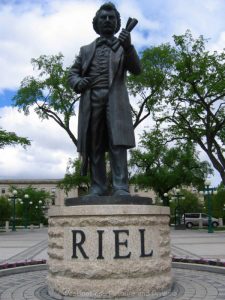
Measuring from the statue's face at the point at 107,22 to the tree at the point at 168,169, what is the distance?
33.7 meters

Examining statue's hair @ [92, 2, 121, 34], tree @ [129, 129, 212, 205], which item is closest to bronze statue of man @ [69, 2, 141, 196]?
statue's hair @ [92, 2, 121, 34]

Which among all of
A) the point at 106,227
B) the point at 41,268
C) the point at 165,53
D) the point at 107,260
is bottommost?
the point at 41,268

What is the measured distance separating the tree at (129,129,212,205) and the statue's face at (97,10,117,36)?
33684 mm

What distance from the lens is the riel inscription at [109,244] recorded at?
19.3ft

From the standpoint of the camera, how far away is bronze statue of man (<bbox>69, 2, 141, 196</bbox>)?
6.68 m

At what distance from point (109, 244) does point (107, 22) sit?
3.54m

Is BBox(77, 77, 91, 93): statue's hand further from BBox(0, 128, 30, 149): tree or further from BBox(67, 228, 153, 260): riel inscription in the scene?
BBox(0, 128, 30, 149): tree

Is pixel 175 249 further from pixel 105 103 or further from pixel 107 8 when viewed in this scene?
pixel 107 8

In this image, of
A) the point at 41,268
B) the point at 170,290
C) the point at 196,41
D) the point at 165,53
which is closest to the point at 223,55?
the point at 196,41

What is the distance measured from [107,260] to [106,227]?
0.46m

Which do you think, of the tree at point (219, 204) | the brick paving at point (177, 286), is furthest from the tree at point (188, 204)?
the brick paving at point (177, 286)

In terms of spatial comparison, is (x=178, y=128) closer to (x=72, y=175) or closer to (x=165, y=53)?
(x=165, y=53)

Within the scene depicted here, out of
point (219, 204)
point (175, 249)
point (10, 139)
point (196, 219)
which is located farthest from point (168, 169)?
point (175, 249)

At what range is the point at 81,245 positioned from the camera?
5.98 meters
